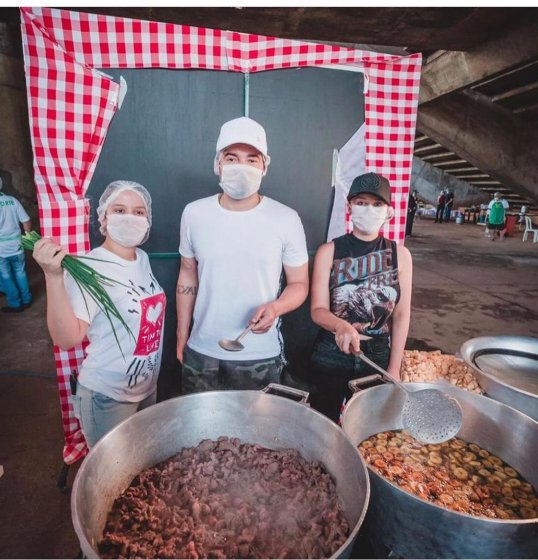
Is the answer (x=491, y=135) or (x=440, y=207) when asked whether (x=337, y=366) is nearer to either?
(x=491, y=135)

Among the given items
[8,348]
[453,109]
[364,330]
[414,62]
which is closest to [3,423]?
[8,348]

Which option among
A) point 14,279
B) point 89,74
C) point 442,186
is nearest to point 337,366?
point 89,74

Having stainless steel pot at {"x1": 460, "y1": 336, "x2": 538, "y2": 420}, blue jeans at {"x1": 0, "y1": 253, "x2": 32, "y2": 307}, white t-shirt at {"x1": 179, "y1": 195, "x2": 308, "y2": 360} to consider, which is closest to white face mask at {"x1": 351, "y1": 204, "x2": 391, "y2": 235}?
white t-shirt at {"x1": 179, "y1": 195, "x2": 308, "y2": 360}

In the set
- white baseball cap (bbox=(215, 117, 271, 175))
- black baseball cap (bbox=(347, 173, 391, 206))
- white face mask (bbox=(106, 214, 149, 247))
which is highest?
white baseball cap (bbox=(215, 117, 271, 175))

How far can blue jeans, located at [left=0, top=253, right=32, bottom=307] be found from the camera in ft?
19.5

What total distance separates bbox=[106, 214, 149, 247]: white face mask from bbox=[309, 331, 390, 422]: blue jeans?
1.27 meters

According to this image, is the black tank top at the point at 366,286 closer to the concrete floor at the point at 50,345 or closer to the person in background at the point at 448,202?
the concrete floor at the point at 50,345

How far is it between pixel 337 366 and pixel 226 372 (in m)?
0.68

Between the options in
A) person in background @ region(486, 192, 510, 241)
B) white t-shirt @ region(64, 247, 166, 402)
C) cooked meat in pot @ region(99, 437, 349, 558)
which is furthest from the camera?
person in background @ region(486, 192, 510, 241)

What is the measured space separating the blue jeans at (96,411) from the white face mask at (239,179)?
1.33m

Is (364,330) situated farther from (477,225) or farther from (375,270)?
(477,225)

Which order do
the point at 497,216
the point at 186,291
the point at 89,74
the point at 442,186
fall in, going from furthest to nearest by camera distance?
the point at 442,186, the point at 497,216, the point at 89,74, the point at 186,291

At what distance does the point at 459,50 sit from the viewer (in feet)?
10.7

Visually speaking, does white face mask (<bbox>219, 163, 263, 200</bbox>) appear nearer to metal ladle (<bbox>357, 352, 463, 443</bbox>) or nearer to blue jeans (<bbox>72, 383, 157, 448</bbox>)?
metal ladle (<bbox>357, 352, 463, 443</bbox>)
